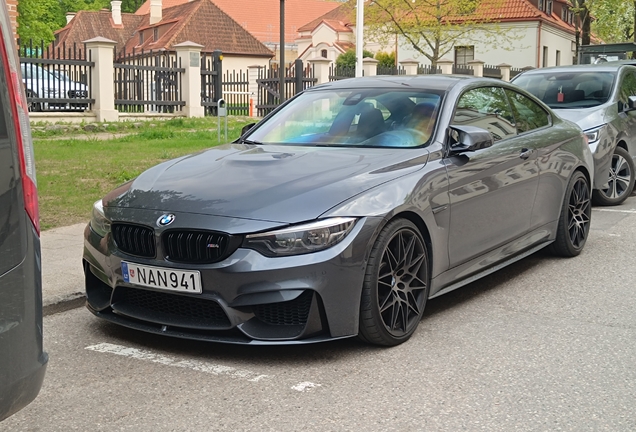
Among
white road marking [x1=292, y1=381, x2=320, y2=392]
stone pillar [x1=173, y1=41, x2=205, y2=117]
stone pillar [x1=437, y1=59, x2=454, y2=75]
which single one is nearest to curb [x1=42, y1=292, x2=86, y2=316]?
white road marking [x1=292, y1=381, x2=320, y2=392]

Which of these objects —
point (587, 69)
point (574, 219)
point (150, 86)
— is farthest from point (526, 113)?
point (150, 86)

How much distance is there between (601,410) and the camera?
398 centimetres

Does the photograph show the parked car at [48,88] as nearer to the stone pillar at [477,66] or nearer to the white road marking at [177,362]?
the white road marking at [177,362]

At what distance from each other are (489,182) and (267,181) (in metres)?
1.77

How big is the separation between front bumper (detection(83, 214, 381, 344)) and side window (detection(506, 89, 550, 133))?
2.57 m

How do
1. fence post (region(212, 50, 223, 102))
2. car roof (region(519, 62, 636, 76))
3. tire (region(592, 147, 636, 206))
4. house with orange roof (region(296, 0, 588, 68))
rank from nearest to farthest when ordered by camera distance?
tire (region(592, 147, 636, 206))
car roof (region(519, 62, 636, 76))
fence post (region(212, 50, 223, 102))
house with orange roof (region(296, 0, 588, 68))

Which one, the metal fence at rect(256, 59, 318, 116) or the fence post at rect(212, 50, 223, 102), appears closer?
the fence post at rect(212, 50, 223, 102)

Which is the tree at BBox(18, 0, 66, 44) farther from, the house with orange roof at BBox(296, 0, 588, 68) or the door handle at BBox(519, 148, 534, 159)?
the door handle at BBox(519, 148, 534, 159)

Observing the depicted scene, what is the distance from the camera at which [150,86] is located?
23656 mm

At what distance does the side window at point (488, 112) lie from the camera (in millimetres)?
6023

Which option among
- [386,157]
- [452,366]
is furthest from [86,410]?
[386,157]

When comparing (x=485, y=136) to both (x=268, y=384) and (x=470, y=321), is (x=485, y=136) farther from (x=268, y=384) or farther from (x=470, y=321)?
(x=268, y=384)

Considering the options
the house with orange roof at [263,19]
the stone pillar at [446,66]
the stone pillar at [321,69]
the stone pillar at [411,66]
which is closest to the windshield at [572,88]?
the stone pillar at [321,69]

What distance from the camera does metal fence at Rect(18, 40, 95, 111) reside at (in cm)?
1984
